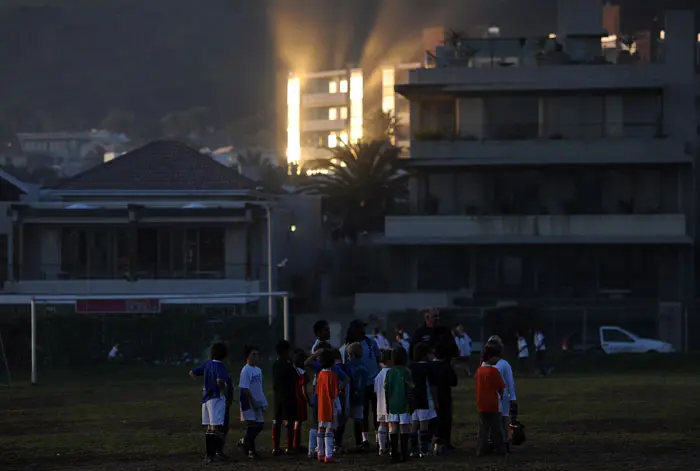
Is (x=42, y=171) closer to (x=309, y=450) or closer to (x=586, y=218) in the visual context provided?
(x=586, y=218)

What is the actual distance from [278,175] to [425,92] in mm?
91717

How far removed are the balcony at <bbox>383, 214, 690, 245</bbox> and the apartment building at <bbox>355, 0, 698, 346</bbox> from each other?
0.06 metres

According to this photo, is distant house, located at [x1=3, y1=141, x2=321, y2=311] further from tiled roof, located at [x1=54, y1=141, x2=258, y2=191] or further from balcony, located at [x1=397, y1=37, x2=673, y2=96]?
balcony, located at [x1=397, y1=37, x2=673, y2=96]

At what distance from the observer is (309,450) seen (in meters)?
22.2

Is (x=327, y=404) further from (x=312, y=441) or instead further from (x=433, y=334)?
(x=433, y=334)

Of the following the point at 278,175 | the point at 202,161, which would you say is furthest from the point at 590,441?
the point at 278,175

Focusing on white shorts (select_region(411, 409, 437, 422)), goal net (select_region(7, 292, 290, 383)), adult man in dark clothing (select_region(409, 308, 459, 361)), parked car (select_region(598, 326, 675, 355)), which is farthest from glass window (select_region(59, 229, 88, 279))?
white shorts (select_region(411, 409, 437, 422))

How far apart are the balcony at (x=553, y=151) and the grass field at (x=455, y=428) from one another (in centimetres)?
2039

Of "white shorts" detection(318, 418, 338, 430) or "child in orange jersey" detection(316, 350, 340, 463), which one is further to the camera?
"white shorts" detection(318, 418, 338, 430)

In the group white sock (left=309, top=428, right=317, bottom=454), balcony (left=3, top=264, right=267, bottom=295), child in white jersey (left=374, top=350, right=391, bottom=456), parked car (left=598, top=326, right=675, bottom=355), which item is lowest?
parked car (left=598, top=326, right=675, bottom=355)

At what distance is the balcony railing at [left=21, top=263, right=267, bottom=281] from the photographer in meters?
64.8

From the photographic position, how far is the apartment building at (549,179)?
6191 cm

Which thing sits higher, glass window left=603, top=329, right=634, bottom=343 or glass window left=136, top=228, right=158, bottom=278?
glass window left=136, top=228, right=158, bottom=278

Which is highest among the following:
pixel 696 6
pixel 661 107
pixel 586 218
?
pixel 696 6
